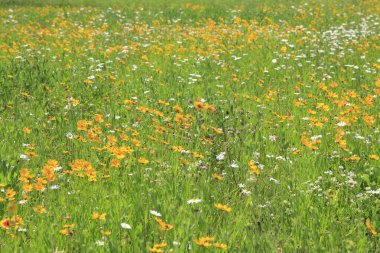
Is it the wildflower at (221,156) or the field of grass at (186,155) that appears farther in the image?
the wildflower at (221,156)

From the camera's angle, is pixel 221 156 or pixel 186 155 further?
pixel 186 155

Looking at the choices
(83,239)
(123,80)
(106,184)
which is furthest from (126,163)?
(123,80)

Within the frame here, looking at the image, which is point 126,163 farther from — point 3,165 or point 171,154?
point 3,165

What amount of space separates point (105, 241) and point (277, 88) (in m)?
4.74

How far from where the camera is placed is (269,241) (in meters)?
2.74

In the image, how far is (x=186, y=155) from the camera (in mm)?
4285

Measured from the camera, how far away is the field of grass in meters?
2.95

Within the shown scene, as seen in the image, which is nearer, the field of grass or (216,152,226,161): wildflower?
the field of grass

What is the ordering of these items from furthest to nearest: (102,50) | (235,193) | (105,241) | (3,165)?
(102,50) < (3,165) < (235,193) < (105,241)

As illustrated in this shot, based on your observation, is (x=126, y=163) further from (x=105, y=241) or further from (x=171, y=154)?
(x=105, y=241)

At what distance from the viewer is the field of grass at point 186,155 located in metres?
2.95

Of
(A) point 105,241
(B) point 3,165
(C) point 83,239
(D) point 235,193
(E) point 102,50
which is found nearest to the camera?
(A) point 105,241

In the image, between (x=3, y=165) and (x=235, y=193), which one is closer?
(x=235, y=193)

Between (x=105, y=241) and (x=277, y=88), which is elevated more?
(x=105, y=241)
